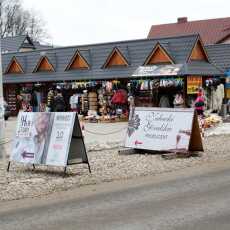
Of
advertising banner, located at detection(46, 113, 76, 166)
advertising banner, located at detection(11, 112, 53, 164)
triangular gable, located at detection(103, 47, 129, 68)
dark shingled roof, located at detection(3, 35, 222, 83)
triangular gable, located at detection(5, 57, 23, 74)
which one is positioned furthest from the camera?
triangular gable, located at detection(5, 57, 23, 74)

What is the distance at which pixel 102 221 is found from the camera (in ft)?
25.6

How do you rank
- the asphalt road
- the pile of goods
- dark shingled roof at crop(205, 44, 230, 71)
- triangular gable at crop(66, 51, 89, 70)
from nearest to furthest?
the asphalt road → the pile of goods → dark shingled roof at crop(205, 44, 230, 71) → triangular gable at crop(66, 51, 89, 70)

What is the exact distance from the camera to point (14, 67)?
125ft

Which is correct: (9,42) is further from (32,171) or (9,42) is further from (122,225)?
(122,225)

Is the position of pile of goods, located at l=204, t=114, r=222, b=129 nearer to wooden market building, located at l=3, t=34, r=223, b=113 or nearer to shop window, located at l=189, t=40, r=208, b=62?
wooden market building, located at l=3, t=34, r=223, b=113

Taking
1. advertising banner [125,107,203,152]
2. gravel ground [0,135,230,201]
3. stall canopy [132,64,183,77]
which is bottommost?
gravel ground [0,135,230,201]

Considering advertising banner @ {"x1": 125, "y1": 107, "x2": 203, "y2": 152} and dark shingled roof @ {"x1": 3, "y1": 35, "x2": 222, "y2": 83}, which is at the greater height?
dark shingled roof @ {"x1": 3, "y1": 35, "x2": 222, "y2": 83}

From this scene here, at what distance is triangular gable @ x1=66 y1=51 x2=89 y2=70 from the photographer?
33.8 meters

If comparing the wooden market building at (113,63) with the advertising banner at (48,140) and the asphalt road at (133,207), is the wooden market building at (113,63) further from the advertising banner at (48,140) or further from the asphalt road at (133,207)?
the asphalt road at (133,207)

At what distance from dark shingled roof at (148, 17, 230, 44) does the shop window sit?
38259 mm

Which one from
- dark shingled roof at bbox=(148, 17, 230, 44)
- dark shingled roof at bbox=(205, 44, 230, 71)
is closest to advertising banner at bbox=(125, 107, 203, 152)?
dark shingled roof at bbox=(205, 44, 230, 71)

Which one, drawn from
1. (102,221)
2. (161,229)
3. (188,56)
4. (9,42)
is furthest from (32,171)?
Result: (9,42)

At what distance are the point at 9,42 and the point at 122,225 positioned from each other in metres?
52.7

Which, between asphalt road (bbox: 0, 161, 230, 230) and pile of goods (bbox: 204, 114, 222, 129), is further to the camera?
pile of goods (bbox: 204, 114, 222, 129)
